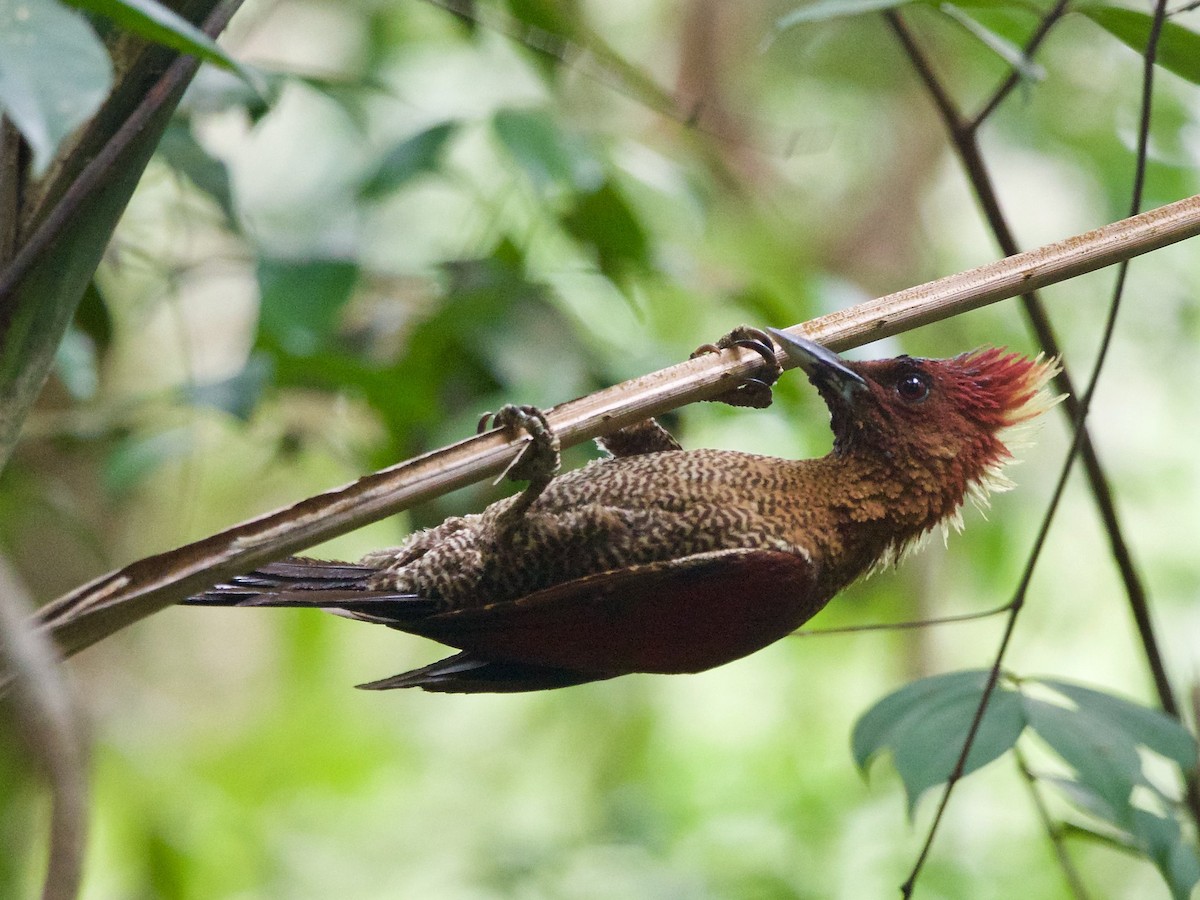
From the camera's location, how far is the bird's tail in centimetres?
133

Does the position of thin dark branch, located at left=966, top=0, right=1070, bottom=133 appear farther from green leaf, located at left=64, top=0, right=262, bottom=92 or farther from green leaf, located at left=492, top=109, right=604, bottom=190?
green leaf, located at left=64, top=0, right=262, bottom=92

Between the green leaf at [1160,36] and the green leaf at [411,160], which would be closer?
the green leaf at [1160,36]

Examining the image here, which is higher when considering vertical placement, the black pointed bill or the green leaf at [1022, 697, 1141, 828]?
the black pointed bill

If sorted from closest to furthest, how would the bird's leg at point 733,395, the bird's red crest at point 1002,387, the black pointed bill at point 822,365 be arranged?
the black pointed bill at point 822,365, the bird's leg at point 733,395, the bird's red crest at point 1002,387

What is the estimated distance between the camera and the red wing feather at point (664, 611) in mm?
1397

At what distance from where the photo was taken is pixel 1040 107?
189 inches

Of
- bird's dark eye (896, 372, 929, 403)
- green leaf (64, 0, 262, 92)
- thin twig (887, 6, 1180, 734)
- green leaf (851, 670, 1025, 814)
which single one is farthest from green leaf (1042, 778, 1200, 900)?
green leaf (64, 0, 262, 92)

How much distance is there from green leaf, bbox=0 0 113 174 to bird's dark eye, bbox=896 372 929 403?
1.09 m

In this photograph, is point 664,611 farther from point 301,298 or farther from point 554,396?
point 301,298

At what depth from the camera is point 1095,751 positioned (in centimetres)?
153

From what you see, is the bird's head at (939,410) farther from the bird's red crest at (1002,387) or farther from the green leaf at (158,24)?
the green leaf at (158,24)

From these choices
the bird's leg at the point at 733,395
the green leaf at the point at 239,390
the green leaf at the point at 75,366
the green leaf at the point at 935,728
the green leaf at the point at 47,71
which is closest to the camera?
the green leaf at the point at 47,71

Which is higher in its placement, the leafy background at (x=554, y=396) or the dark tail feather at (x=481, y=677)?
the leafy background at (x=554, y=396)

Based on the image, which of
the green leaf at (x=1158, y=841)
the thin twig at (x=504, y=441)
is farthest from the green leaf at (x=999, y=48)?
the green leaf at (x=1158, y=841)
